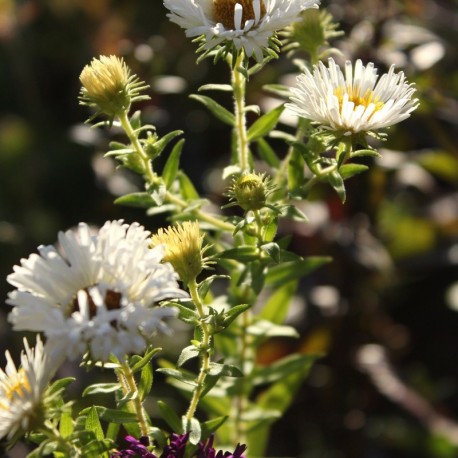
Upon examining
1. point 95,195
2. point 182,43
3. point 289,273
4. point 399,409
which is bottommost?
point 399,409

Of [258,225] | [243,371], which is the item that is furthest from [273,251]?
[243,371]

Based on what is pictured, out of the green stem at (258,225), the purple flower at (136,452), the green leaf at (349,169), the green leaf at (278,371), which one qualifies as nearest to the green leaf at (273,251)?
the green stem at (258,225)

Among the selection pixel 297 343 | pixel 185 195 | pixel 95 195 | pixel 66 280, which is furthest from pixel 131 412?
pixel 95 195

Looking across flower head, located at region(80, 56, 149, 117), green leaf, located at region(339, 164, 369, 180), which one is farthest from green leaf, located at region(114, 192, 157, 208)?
green leaf, located at region(339, 164, 369, 180)

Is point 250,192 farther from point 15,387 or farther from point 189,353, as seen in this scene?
point 15,387

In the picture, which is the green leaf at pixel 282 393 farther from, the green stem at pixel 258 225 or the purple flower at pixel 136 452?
the purple flower at pixel 136 452

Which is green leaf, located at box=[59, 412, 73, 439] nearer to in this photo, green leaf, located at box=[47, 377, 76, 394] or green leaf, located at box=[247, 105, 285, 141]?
green leaf, located at box=[47, 377, 76, 394]

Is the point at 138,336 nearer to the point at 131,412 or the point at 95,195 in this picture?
the point at 131,412
